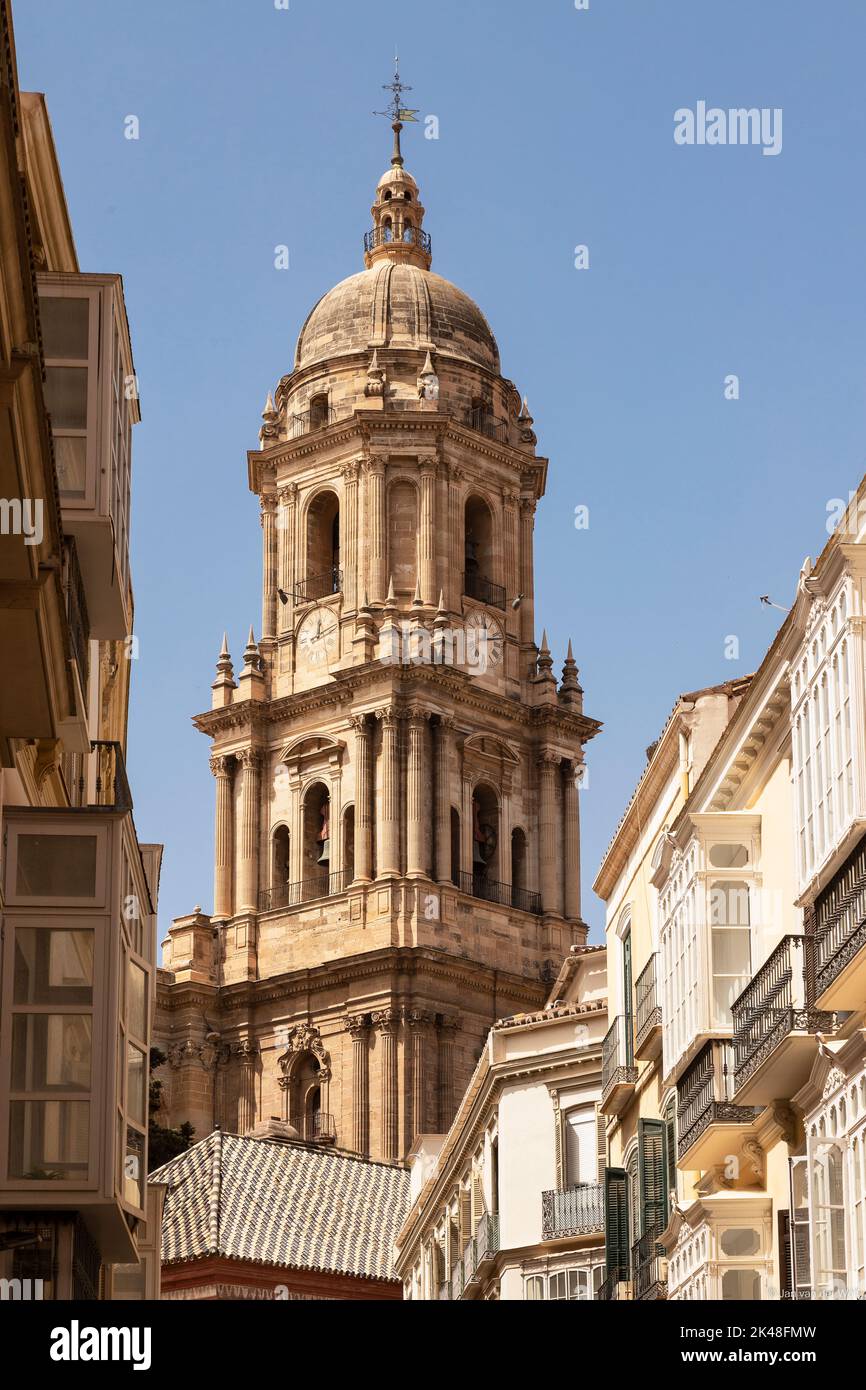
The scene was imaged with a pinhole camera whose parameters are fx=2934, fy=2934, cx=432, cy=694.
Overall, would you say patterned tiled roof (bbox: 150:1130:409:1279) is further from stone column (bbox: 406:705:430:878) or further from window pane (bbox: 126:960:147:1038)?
window pane (bbox: 126:960:147:1038)

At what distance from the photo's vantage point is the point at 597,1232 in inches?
1538

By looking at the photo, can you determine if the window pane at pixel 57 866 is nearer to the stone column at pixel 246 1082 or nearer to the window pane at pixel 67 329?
the window pane at pixel 67 329

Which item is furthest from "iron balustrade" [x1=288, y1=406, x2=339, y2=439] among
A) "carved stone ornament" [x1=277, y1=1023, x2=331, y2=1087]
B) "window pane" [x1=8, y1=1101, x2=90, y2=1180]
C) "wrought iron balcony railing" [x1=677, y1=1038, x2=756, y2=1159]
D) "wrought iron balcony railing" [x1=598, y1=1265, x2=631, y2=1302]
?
"window pane" [x1=8, y1=1101, x2=90, y2=1180]

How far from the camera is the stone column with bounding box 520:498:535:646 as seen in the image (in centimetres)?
Result: 8019

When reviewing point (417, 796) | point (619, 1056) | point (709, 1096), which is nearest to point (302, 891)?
point (417, 796)

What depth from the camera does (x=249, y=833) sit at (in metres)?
76.9

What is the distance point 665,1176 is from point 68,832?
1121cm

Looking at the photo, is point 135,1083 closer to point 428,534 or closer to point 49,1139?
A: point 49,1139

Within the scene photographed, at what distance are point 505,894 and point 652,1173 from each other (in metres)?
45.1

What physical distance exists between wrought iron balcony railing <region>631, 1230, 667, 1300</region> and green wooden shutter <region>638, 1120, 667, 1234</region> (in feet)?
0.56

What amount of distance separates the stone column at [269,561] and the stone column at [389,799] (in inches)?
258
